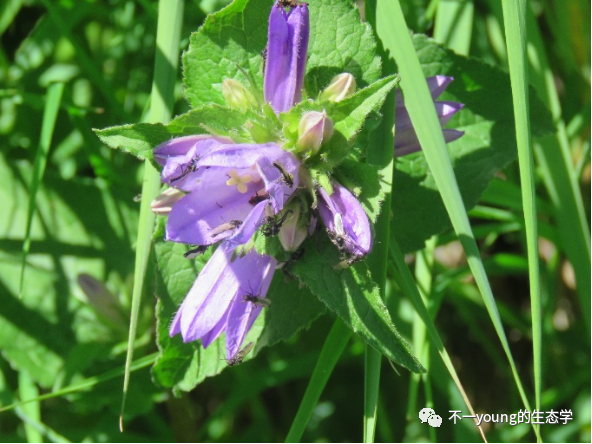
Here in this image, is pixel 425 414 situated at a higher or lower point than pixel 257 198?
lower

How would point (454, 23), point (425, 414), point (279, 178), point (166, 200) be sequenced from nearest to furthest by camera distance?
point (279, 178) < point (166, 200) < point (425, 414) < point (454, 23)

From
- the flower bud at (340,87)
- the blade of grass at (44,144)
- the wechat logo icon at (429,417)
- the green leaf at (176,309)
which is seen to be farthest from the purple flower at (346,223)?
the blade of grass at (44,144)

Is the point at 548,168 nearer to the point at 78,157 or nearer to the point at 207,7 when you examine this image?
the point at 207,7

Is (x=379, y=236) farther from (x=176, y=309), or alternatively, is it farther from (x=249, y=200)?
(x=176, y=309)

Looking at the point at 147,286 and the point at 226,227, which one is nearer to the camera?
the point at 226,227

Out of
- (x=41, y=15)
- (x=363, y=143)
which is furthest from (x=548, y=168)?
(x=41, y=15)

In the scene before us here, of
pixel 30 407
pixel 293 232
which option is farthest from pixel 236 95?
pixel 30 407

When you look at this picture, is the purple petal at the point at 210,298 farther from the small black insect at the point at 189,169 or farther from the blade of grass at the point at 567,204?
the blade of grass at the point at 567,204
